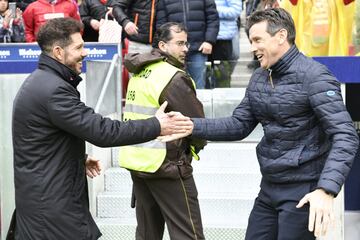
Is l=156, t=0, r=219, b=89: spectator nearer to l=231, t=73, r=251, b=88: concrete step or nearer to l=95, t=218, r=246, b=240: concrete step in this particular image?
l=231, t=73, r=251, b=88: concrete step

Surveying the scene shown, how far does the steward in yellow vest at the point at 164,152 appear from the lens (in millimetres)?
5797

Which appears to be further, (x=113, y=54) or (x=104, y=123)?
(x=113, y=54)

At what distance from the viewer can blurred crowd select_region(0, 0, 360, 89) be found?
7926 millimetres

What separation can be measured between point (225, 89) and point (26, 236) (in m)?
4.71

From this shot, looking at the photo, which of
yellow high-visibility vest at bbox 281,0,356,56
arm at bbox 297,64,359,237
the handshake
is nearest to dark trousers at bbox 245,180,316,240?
arm at bbox 297,64,359,237

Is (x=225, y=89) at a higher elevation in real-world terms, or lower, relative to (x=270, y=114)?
lower

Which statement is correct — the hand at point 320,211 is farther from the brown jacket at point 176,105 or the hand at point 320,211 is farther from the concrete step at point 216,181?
the concrete step at point 216,181

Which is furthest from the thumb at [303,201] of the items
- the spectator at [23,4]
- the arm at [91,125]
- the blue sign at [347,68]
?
the spectator at [23,4]

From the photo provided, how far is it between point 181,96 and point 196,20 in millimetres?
3740

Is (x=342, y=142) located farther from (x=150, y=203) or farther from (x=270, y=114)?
(x=150, y=203)

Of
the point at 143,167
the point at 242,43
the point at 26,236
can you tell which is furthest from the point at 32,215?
the point at 242,43

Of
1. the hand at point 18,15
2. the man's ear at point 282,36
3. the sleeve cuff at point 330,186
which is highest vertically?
the man's ear at point 282,36

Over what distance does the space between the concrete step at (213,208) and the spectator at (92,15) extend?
3.50 m

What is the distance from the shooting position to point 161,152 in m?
5.83
